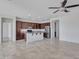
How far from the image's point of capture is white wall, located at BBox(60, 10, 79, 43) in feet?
25.9

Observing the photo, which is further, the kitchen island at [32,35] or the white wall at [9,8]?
the kitchen island at [32,35]

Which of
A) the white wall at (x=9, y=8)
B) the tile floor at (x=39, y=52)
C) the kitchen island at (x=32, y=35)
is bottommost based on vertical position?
the tile floor at (x=39, y=52)

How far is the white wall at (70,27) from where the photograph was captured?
7.89 metres

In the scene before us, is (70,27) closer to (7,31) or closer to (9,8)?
(9,8)

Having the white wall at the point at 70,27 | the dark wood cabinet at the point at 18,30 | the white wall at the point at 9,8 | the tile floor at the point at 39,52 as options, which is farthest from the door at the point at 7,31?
the white wall at the point at 70,27

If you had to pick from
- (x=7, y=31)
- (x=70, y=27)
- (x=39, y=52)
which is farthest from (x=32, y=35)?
(x=39, y=52)

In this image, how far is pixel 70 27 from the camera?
8.46m

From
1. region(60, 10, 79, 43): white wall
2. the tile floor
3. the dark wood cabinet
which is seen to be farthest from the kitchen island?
the tile floor

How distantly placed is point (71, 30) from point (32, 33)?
4090 millimetres

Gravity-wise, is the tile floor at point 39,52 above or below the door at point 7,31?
below

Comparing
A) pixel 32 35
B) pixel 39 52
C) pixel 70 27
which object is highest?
pixel 70 27

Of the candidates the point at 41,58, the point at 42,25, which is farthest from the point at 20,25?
the point at 41,58

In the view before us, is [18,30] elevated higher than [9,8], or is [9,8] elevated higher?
[9,8]

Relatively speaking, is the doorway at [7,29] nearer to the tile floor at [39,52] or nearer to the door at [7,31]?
the door at [7,31]
